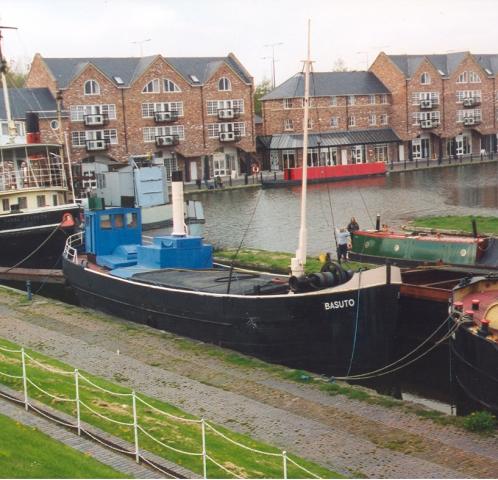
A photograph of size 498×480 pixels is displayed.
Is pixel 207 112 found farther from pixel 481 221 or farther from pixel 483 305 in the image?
pixel 483 305

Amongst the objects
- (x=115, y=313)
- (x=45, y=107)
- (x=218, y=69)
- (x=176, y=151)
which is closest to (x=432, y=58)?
(x=218, y=69)

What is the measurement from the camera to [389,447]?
15.7 meters

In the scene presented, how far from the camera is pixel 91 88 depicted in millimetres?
76375

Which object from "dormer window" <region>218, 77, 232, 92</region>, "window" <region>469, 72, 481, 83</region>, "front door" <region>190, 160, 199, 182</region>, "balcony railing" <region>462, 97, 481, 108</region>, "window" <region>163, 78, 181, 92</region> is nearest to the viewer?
"window" <region>163, 78, 181, 92</region>

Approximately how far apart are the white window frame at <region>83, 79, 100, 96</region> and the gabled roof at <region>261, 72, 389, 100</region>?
21.9 meters

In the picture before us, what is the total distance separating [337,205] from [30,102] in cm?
3121

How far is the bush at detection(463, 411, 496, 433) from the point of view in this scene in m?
16.7

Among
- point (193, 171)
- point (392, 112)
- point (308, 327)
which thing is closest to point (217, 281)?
point (308, 327)

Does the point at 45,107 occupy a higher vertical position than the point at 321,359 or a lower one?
higher

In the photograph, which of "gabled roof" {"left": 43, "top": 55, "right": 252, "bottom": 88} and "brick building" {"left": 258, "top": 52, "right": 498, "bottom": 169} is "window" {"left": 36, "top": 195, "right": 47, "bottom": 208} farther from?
"brick building" {"left": 258, "top": 52, "right": 498, "bottom": 169}

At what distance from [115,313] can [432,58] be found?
79.8 meters

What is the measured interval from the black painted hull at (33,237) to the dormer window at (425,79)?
65.5 metres

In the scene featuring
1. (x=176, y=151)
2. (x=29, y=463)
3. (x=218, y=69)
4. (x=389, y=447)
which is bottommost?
(x=389, y=447)

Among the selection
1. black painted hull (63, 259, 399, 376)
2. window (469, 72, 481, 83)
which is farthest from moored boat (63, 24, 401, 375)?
window (469, 72, 481, 83)
